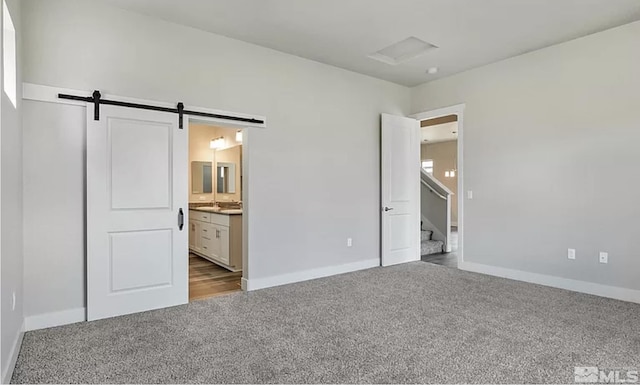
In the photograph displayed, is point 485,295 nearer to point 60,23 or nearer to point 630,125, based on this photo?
point 630,125

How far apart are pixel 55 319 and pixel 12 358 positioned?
0.81 m

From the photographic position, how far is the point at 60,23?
9.68 feet

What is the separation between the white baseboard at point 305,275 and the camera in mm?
4004

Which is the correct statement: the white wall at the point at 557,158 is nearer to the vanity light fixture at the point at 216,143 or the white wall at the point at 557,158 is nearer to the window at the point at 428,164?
the vanity light fixture at the point at 216,143

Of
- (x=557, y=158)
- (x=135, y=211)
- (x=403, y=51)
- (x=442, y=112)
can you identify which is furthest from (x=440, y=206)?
(x=135, y=211)

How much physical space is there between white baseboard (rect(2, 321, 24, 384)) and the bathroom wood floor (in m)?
1.41

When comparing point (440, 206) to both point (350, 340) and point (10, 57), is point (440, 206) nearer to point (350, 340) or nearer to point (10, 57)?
point (350, 340)

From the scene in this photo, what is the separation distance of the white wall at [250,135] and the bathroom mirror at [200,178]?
307 cm

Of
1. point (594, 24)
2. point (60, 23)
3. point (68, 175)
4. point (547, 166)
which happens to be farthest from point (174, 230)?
point (594, 24)

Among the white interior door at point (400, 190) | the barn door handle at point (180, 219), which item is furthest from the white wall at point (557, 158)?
the barn door handle at point (180, 219)

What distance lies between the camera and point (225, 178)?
667 centimetres

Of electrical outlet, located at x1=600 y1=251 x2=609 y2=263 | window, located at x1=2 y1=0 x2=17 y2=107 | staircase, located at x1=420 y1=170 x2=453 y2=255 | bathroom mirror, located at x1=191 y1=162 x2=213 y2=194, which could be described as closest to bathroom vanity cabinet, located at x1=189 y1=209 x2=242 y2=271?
bathroom mirror, located at x1=191 y1=162 x2=213 y2=194

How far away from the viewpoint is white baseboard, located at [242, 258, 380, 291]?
400 cm

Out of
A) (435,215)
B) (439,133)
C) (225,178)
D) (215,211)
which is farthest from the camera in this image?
(439,133)
